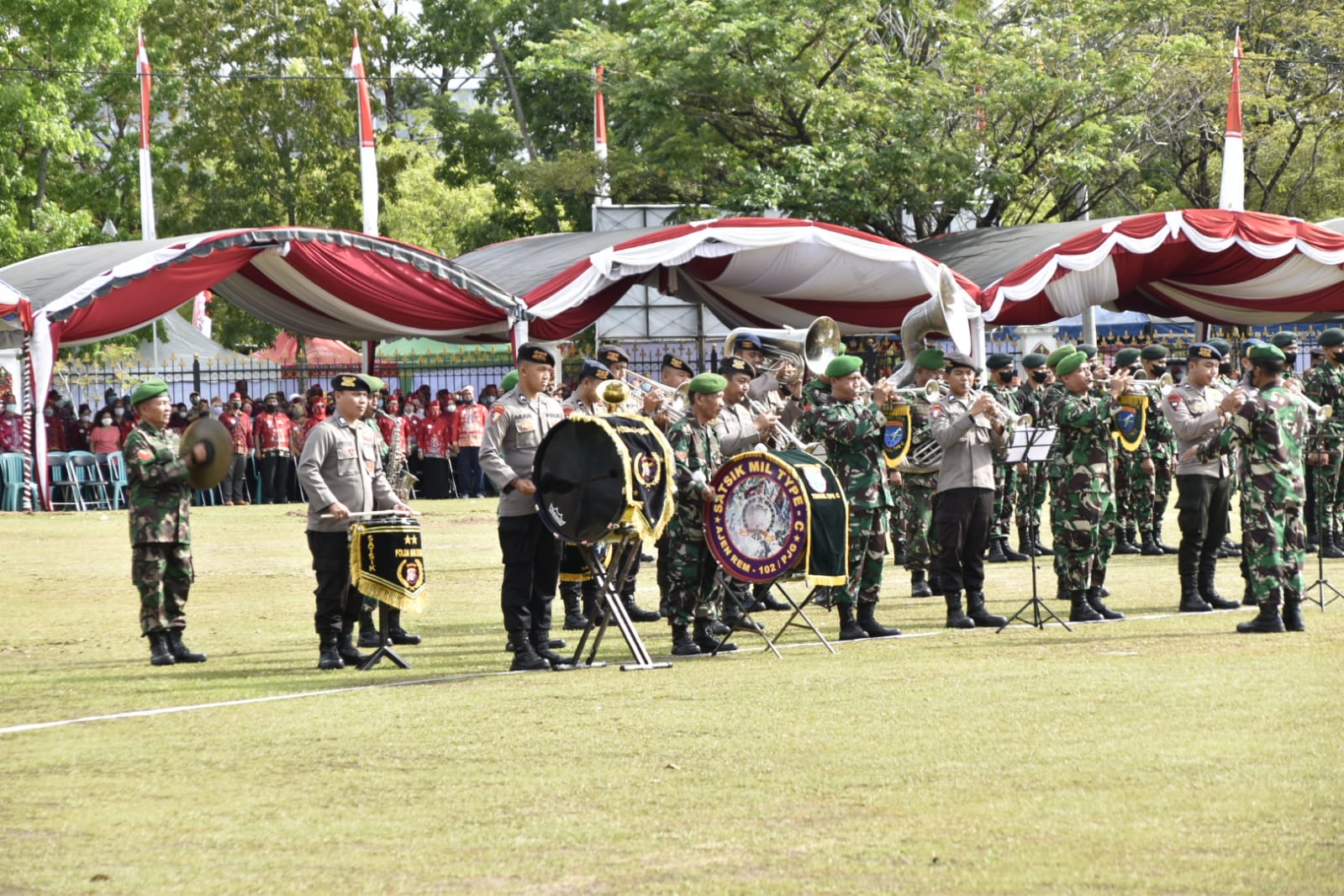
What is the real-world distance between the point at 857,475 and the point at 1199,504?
9.17 feet

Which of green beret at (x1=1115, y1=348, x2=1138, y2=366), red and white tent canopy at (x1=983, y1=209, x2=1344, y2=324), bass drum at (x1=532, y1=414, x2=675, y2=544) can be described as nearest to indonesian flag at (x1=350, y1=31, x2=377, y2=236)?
red and white tent canopy at (x1=983, y1=209, x2=1344, y2=324)

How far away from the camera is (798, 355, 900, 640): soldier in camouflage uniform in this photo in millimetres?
11633

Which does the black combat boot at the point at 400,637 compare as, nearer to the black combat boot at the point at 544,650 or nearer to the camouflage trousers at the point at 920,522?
the black combat boot at the point at 544,650

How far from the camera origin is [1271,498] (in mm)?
11469

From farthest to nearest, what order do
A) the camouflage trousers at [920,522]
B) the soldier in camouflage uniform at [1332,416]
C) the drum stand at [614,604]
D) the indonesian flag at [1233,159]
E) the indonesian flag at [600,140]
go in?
1. the indonesian flag at [600,140]
2. the indonesian flag at [1233,159]
3. the soldier in camouflage uniform at [1332,416]
4. the camouflage trousers at [920,522]
5. the drum stand at [614,604]

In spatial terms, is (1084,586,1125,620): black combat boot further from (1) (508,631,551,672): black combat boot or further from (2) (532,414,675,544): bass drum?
(1) (508,631,551,672): black combat boot

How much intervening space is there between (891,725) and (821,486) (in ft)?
9.19

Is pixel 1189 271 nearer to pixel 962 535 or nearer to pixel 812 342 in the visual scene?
pixel 812 342

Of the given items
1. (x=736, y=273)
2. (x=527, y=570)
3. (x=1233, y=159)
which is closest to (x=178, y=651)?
(x=527, y=570)

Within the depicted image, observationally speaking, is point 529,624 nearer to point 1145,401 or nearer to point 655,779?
point 655,779

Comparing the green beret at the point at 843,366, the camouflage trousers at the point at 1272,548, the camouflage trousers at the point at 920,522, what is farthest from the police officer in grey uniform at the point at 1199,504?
the green beret at the point at 843,366

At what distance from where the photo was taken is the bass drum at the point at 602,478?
33.1 feet

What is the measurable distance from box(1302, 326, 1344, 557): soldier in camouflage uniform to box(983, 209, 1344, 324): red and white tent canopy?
932cm

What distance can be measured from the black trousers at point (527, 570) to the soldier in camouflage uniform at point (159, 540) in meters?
2.19
